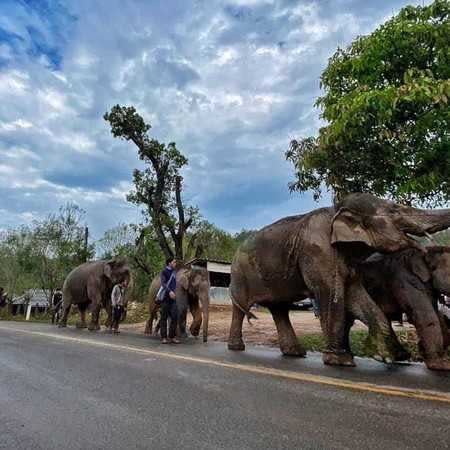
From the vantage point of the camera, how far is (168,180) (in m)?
27.8

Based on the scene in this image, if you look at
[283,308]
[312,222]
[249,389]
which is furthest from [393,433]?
[283,308]

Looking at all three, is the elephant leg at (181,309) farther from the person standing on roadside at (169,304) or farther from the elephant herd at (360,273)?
the elephant herd at (360,273)

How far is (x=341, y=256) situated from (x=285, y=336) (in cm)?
211

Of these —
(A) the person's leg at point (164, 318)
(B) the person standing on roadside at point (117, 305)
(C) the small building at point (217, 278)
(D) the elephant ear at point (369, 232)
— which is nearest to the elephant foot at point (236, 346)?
(A) the person's leg at point (164, 318)

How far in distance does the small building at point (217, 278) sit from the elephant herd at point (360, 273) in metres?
23.0

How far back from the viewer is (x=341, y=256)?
722cm

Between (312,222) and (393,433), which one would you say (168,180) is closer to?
(312,222)

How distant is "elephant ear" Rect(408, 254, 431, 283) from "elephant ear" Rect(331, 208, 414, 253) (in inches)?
23.9

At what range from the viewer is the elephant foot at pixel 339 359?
659 centimetres

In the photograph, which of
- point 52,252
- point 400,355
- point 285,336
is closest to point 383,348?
point 400,355

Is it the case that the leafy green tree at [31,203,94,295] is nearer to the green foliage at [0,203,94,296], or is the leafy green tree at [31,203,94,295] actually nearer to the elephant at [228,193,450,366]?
the green foliage at [0,203,94,296]

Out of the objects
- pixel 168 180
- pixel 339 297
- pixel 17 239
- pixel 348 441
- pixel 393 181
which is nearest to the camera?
pixel 348 441

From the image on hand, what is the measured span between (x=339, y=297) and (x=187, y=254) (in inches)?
926

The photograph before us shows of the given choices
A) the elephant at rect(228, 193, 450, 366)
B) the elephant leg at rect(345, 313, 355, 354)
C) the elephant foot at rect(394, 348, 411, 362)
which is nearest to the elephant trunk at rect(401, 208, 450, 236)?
the elephant at rect(228, 193, 450, 366)
